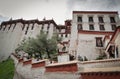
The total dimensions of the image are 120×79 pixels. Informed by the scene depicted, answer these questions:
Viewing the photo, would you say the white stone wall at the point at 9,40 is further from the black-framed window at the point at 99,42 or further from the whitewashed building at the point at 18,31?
the black-framed window at the point at 99,42

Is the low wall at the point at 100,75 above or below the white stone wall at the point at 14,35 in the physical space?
below

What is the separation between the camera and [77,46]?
20719 mm

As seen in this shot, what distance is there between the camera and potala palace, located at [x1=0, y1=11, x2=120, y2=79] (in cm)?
697

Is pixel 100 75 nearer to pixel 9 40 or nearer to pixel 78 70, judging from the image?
pixel 78 70

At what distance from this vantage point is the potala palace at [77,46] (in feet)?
22.9

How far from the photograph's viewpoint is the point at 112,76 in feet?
17.9

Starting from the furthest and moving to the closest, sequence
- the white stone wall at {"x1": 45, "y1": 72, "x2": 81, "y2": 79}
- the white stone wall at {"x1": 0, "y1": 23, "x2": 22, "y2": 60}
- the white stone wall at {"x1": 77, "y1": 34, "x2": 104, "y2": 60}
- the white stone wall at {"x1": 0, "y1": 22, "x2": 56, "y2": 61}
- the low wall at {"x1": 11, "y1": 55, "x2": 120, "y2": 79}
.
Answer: the white stone wall at {"x1": 0, "y1": 22, "x2": 56, "y2": 61}
the white stone wall at {"x1": 0, "y1": 23, "x2": 22, "y2": 60}
the white stone wall at {"x1": 77, "y1": 34, "x2": 104, "y2": 60}
the white stone wall at {"x1": 45, "y1": 72, "x2": 81, "y2": 79}
the low wall at {"x1": 11, "y1": 55, "x2": 120, "y2": 79}

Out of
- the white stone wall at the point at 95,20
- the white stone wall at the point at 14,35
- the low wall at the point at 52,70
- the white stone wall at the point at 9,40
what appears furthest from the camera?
the white stone wall at the point at 14,35

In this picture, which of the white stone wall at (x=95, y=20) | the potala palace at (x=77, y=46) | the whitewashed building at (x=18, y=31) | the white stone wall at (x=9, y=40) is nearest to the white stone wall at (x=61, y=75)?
the potala palace at (x=77, y=46)

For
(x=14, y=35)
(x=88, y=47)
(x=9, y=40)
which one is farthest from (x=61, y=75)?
(x=9, y=40)

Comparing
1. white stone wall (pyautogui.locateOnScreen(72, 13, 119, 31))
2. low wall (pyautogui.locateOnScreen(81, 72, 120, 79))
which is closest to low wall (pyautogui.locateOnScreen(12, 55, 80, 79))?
low wall (pyautogui.locateOnScreen(81, 72, 120, 79))

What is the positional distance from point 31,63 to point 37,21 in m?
34.1

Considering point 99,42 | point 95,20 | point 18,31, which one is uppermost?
point 95,20

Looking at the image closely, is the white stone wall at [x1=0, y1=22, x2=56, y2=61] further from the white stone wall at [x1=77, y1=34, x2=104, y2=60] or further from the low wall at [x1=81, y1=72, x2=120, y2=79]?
the low wall at [x1=81, y1=72, x2=120, y2=79]
